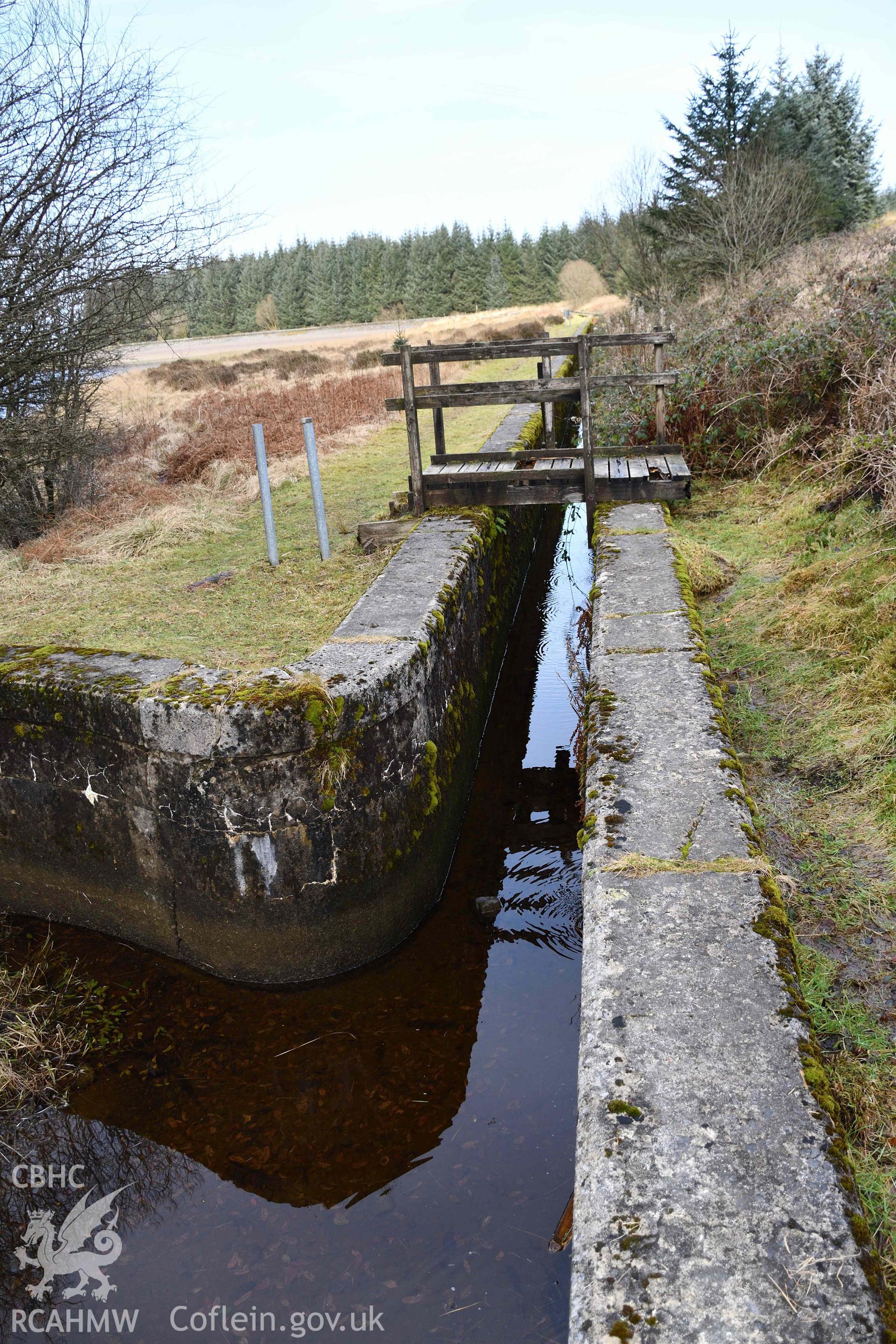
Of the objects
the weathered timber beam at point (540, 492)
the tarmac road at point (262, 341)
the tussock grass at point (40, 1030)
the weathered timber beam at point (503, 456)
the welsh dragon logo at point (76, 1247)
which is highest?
the tarmac road at point (262, 341)

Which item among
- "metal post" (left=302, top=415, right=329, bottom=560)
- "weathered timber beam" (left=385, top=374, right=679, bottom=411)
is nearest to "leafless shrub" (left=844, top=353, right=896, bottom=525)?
"weathered timber beam" (left=385, top=374, right=679, bottom=411)

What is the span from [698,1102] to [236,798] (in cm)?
236

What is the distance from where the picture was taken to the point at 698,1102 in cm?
212

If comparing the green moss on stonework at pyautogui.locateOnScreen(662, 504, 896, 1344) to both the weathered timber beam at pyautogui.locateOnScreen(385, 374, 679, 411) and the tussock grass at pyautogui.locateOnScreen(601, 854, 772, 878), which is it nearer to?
the tussock grass at pyautogui.locateOnScreen(601, 854, 772, 878)

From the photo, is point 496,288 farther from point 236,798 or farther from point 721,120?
point 236,798

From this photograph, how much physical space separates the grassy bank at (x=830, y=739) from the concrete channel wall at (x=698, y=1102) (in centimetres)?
28

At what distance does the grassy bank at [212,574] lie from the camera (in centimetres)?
572

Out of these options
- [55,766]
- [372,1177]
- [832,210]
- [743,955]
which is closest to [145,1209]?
[372,1177]

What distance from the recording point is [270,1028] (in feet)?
13.0

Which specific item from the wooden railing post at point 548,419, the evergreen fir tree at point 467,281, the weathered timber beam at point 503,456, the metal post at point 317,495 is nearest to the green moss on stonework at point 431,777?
the metal post at point 317,495

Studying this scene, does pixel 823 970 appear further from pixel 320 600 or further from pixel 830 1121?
pixel 320 600

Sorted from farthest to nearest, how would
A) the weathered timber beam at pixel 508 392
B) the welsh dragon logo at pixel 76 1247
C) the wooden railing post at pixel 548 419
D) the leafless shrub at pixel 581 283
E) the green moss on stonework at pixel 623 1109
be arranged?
1. the leafless shrub at pixel 581 283
2. the wooden railing post at pixel 548 419
3. the weathered timber beam at pixel 508 392
4. the welsh dragon logo at pixel 76 1247
5. the green moss on stonework at pixel 623 1109

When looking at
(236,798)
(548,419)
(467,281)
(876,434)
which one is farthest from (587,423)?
(467,281)

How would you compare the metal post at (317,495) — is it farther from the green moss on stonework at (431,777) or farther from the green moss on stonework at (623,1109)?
the green moss on stonework at (623,1109)
